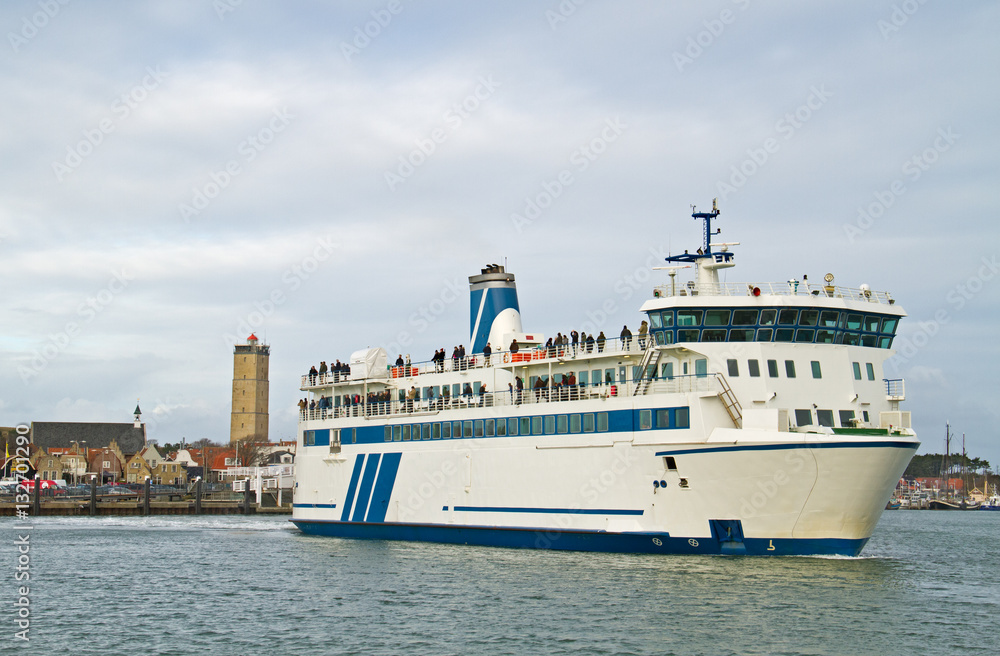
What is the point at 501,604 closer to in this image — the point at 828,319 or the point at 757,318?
the point at 757,318

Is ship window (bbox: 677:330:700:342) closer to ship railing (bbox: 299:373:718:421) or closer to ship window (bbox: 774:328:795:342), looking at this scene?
ship railing (bbox: 299:373:718:421)

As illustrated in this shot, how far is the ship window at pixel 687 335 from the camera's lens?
96.1 feet

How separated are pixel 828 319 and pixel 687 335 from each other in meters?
3.98

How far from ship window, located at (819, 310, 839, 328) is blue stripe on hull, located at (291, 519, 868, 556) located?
588 cm

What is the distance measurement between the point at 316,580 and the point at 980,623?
53.4 ft

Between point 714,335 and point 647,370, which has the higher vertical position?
point 714,335

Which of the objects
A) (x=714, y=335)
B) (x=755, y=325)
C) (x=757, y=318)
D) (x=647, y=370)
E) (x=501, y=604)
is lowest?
(x=501, y=604)

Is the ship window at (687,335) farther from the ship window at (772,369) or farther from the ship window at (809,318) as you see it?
the ship window at (809,318)

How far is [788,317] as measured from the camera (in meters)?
29.1

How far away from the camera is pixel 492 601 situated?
23.9m

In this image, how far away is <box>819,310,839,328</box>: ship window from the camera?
1158 inches

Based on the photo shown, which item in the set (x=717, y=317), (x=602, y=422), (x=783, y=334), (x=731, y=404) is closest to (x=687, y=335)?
(x=717, y=317)

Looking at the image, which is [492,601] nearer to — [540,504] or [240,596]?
[240,596]

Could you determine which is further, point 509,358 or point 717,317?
point 509,358
